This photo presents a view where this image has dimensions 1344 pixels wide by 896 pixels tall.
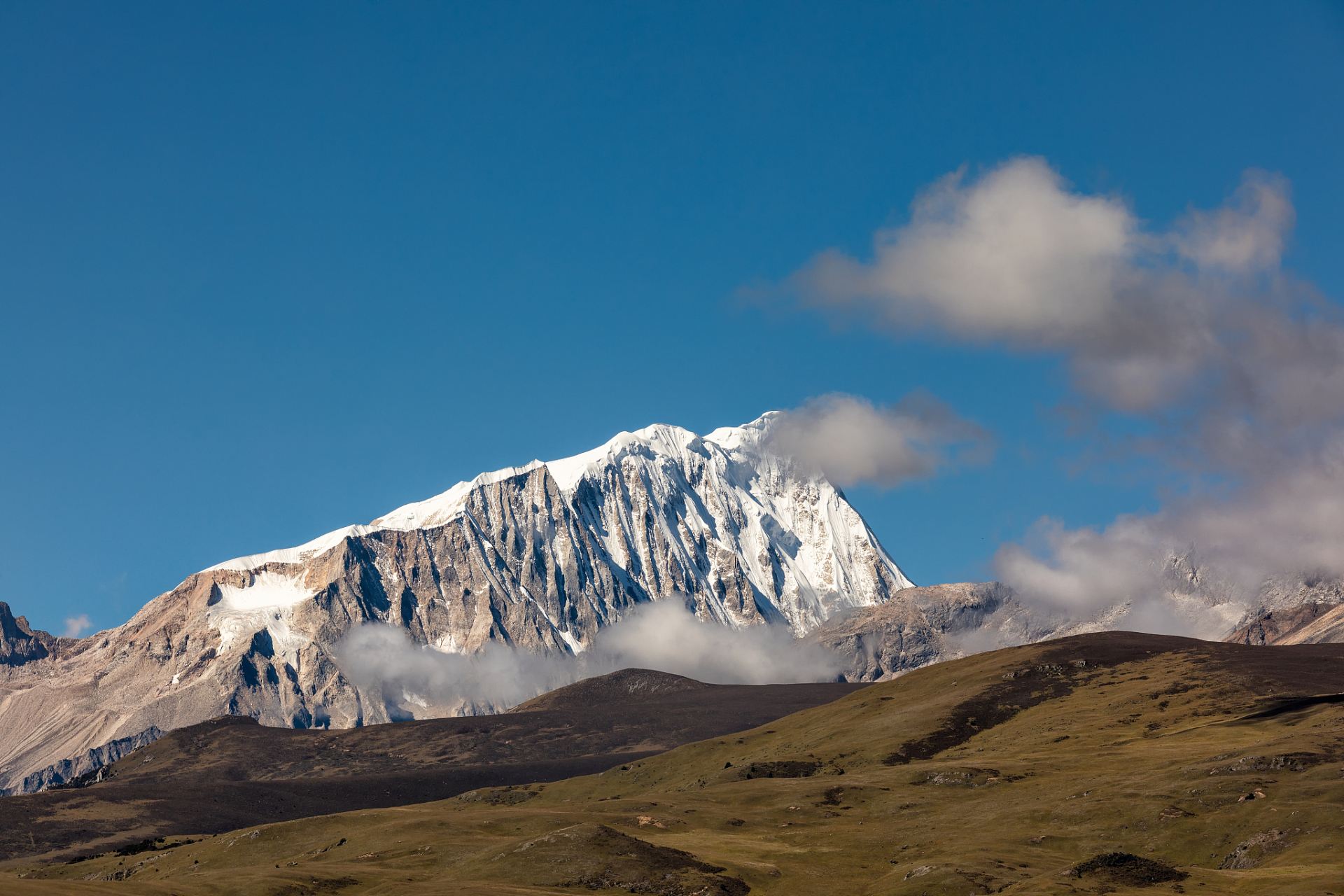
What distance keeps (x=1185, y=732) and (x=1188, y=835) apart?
234 ft

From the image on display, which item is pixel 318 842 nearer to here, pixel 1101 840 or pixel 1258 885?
pixel 1101 840

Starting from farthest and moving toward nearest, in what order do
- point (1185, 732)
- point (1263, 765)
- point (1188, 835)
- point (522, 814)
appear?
point (1185, 732)
point (522, 814)
point (1263, 765)
point (1188, 835)

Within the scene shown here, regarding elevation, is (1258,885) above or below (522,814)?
below

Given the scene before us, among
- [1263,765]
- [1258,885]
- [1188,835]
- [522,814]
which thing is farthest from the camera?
[522,814]

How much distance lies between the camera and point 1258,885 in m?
106

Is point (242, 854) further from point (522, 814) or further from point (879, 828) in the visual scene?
point (879, 828)

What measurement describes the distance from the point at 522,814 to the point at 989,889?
7445cm

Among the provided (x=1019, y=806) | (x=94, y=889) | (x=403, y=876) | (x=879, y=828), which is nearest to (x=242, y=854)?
(x=403, y=876)

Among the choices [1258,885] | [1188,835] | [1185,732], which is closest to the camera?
[1258,885]

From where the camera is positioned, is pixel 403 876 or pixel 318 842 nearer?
pixel 403 876

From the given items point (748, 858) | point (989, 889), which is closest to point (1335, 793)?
point (989, 889)

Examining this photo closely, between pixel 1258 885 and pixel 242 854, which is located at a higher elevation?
A: pixel 242 854

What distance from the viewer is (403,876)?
133 m

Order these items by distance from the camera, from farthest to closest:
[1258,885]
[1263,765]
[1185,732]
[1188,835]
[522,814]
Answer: [1185,732], [522,814], [1263,765], [1188,835], [1258,885]
